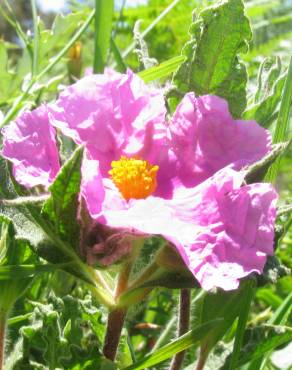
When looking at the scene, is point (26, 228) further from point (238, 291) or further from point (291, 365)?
point (291, 365)

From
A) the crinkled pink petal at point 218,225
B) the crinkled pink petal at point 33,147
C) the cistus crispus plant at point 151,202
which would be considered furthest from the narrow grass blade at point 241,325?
the crinkled pink petal at point 33,147

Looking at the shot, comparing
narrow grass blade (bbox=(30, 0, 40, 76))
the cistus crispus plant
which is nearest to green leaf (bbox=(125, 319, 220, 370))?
the cistus crispus plant

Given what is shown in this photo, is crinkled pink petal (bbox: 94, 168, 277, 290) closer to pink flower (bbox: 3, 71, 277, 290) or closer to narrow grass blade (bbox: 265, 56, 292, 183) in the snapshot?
pink flower (bbox: 3, 71, 277, 290)

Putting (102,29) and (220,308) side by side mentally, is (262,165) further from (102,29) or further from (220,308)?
(102,29)

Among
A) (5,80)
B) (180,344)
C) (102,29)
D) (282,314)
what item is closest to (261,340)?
(282,314)

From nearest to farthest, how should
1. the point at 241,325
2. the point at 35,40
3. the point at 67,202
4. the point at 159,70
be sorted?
the point at 67,202, the point at 241,325, the point at 159,70, the point at 35,40

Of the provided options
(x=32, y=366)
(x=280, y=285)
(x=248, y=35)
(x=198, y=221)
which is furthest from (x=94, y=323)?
(x=280, y=285)
